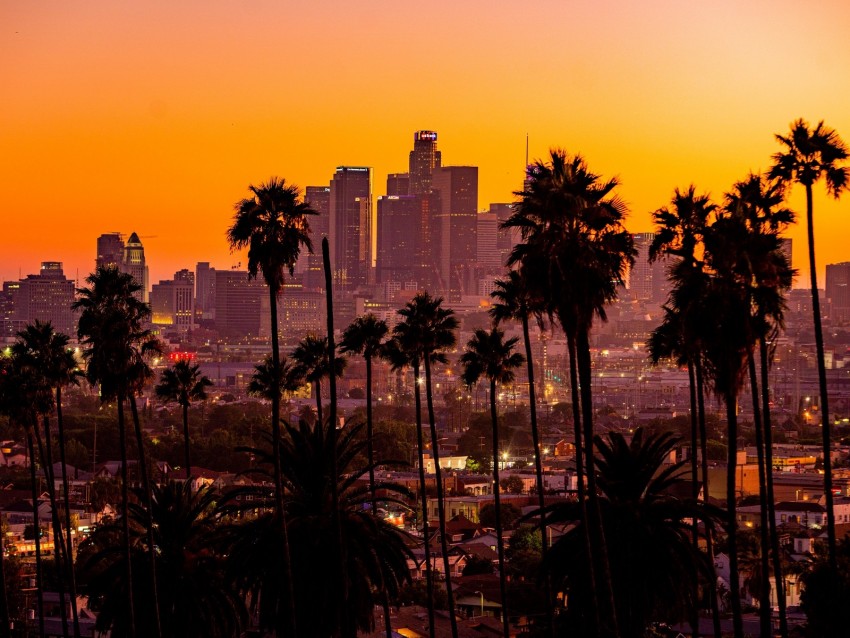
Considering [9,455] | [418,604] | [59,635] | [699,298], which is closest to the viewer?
[699,298]

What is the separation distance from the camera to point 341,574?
3072cm

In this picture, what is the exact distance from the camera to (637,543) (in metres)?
28.9

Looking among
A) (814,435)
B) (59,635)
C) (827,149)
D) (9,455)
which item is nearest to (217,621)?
(827,149)

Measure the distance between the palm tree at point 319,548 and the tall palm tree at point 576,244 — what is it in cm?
569

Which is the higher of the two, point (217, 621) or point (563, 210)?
point (563, 210)

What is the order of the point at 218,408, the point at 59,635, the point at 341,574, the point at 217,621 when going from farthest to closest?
the point at 218,408, the point at 59,635, the point at 217,621, the point at 341,574

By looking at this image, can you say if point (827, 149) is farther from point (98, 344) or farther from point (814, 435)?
point (814, 435)

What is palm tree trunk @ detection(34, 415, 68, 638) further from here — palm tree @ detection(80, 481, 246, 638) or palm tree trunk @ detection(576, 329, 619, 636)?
palm tree trunk @ detection(576, 329, 619, 636)

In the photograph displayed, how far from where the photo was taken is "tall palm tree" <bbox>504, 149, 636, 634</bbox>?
2686cm

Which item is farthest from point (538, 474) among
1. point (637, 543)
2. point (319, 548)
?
point (637, 543)

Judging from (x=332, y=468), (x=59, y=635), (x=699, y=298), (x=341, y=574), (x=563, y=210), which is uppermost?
(x=563, y=210)

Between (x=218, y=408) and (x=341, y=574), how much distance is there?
556 feet

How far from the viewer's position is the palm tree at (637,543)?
28.8 m

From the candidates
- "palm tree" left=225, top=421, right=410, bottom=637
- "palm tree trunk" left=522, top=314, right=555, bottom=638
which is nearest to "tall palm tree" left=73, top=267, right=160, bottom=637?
"palm tree" left=225, top=421, right=410, bottom=637
